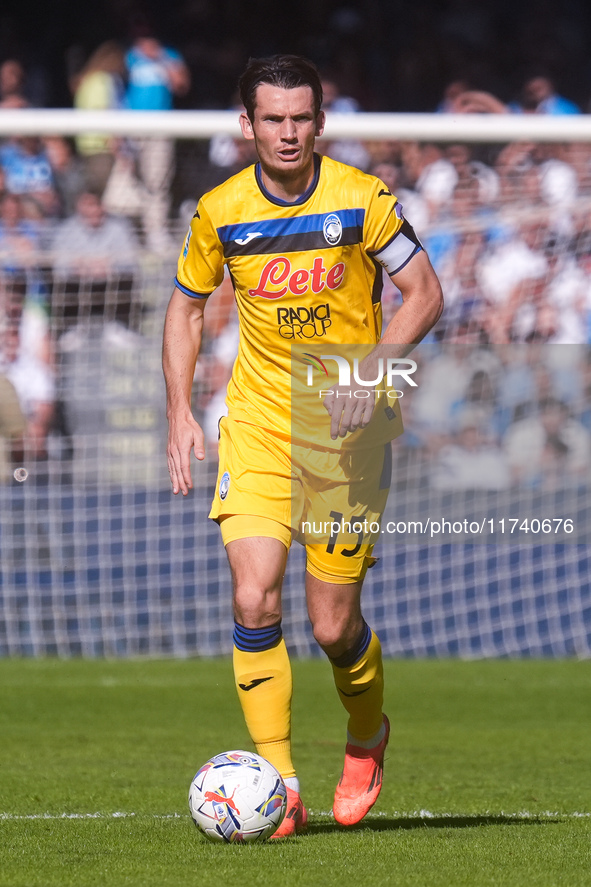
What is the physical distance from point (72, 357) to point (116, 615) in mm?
1828

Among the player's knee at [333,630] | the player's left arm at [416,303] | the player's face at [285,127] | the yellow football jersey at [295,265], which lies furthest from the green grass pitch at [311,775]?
the player's face at [285,127]

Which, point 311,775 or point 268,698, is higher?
point 268,698

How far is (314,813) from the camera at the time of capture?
474 centimetres

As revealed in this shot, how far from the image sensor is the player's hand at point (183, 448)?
424 cm

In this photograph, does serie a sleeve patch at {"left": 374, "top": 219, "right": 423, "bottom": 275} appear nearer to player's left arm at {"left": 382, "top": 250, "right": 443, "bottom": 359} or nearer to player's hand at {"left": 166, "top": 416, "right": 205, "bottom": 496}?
player's left arm at {"left": 382, "top": 250, "right": 443, "bottom": 359}

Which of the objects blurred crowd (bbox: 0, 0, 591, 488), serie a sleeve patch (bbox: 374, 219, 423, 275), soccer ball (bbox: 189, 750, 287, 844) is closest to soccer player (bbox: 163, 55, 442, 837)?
serie a sleeve patch (bbox: 374, 219, 423, 275)

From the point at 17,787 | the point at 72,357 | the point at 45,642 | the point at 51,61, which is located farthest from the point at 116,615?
the point at 51,61

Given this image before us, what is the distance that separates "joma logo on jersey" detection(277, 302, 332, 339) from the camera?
439cm

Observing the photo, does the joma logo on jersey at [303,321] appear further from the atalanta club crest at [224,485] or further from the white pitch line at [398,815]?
the white pitch line at [398,815]

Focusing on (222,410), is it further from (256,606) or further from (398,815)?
(256,606)

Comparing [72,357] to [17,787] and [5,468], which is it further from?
[17,787]

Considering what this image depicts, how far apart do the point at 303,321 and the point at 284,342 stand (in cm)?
10

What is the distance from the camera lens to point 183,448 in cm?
427

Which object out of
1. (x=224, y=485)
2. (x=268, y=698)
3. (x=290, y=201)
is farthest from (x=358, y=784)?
(x=290, y=201)
